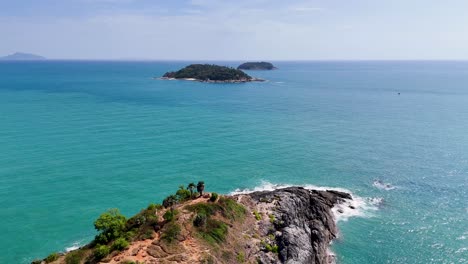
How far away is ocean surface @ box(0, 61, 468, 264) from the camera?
198 feet

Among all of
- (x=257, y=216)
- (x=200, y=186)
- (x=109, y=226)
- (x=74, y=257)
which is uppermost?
(x=200, y=186)

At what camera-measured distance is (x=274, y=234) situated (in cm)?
5319

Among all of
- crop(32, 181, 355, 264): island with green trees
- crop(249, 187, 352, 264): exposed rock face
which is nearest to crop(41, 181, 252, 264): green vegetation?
crop(32, 181, 355, 264): island with green trees

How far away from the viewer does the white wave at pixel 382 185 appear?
79631mm

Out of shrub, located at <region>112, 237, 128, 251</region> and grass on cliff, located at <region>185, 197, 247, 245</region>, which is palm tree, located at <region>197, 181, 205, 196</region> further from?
shrub, located at <region>112, 237, 128, 251</region>

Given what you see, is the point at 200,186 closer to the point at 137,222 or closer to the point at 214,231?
the point at 214,231

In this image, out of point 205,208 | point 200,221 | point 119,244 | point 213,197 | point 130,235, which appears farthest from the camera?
point 213,197

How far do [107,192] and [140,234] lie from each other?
3262cm

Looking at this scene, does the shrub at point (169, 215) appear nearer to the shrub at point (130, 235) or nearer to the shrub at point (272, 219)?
the shrub at point (130, 235)

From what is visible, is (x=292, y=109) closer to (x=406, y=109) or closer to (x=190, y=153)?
(x=406, y=109)

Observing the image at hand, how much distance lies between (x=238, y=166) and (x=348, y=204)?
30326 mm

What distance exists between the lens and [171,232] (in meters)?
45.2

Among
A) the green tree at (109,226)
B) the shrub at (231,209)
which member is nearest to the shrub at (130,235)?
the green tree at (109,226)

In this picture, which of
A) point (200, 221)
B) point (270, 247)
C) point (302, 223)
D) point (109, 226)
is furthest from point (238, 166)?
point (109, 226)
